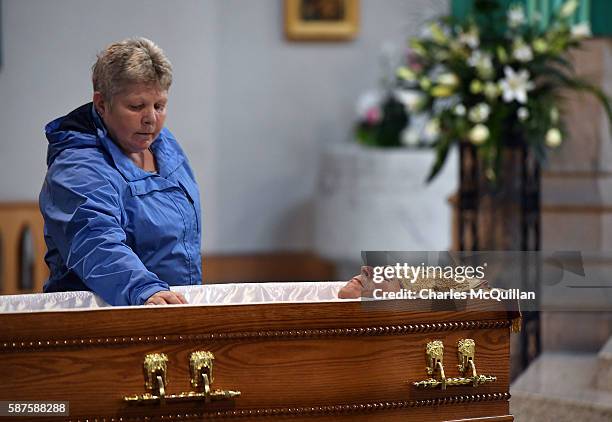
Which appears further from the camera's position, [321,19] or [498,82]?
[321,19]

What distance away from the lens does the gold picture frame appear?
8477mm

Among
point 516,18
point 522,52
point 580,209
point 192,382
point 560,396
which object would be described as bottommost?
point 560,396

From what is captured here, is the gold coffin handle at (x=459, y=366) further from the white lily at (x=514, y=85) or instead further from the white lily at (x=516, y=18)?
the white lily at (x=516, y=18)

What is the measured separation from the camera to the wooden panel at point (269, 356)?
2.31 meters

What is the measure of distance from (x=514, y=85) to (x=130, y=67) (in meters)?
2.73

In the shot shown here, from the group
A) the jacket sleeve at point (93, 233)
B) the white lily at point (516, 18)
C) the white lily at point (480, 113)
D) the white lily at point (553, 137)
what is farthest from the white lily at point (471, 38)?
the jacket sleeve at point (93, 233)

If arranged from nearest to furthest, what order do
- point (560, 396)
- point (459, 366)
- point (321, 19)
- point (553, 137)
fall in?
point (459, 366), point (560, 396), point (553, 137), point (321, 19)

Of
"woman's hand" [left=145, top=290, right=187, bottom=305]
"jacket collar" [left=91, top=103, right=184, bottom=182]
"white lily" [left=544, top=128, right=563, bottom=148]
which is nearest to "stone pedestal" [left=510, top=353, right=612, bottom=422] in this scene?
"white lily" [left=544, top=128, right=563, bottom=148]

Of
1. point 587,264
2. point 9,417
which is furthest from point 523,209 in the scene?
point 9,417

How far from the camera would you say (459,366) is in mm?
2557

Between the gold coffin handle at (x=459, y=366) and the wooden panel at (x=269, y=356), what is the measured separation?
15mm

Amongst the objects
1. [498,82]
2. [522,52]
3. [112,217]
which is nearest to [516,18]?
[522,52]

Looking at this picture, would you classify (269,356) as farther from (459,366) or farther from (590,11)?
(590,11)

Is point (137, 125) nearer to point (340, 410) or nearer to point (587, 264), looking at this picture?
point (340, 410)
